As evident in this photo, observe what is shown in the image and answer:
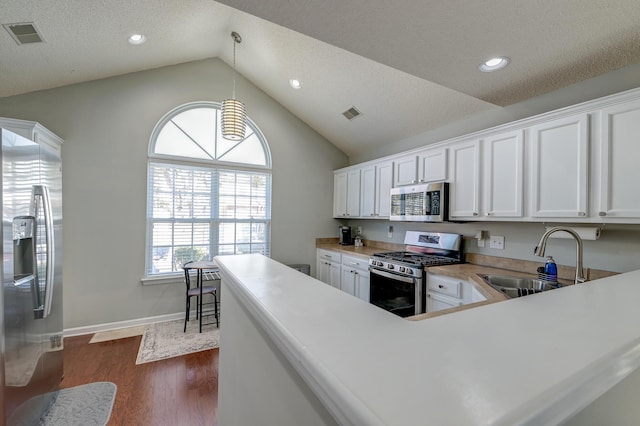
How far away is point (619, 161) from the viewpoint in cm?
184

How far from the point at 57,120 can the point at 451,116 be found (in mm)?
4558

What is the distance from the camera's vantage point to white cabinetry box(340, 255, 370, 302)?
360cm

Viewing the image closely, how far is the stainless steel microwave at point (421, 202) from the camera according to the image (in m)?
2.99

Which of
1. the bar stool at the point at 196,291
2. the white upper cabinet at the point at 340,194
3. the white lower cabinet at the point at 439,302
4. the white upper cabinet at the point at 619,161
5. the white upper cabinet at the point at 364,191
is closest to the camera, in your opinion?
the white upper cabinet at the point at 619,161

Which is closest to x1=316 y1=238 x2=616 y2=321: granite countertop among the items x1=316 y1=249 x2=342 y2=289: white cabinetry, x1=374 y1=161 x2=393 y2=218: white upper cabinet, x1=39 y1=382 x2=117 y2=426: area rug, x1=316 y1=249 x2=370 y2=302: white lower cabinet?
x1=316 y1=249 x2=370 y2=302: white lower cabinet

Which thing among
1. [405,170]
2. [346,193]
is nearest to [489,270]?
[405,170]

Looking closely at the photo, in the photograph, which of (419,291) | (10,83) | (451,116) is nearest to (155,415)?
(419,291)

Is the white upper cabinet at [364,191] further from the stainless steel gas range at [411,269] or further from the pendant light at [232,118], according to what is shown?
the pendant light at [232,118]

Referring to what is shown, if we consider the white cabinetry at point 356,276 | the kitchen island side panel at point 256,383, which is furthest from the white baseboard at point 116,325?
the kitchen island side panel at point 256,383

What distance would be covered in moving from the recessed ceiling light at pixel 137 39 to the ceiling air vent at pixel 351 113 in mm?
2470

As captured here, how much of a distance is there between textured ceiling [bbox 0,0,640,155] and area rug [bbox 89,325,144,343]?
111 inches

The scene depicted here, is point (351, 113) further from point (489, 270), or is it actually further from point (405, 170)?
point (489, 270)

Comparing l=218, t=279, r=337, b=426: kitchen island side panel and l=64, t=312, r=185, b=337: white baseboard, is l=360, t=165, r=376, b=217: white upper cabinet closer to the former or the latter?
l=218, t=279, r=337, b=426: kitchen island side panel

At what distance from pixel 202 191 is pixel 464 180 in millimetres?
3395
